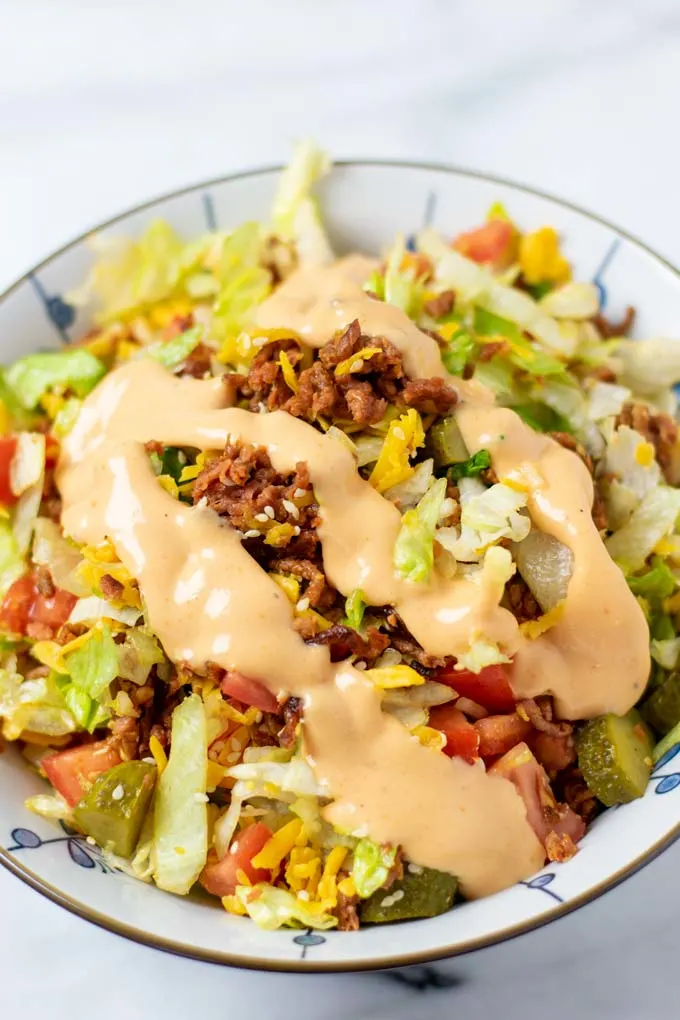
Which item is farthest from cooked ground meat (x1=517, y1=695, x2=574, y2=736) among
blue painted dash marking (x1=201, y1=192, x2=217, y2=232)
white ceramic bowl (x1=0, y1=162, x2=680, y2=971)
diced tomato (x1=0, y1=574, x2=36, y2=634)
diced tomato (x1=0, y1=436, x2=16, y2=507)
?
blue painted dash marking (x1=201, y1=192, x2=217, y2=232)

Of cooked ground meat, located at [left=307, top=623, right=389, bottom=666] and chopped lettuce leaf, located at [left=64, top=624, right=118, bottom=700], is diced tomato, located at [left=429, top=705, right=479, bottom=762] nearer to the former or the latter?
cooked ground meat, located at [left=307, top=623, right=389, bottom=666]

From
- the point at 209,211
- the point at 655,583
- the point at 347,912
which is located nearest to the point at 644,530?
the point at 655,583

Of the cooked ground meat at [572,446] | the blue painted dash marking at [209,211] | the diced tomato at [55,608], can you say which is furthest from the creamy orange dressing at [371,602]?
the blue painted dash marking at [209,211]

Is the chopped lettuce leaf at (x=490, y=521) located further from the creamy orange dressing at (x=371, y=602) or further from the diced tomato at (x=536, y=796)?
the diced tomato at (x=536, y=796)

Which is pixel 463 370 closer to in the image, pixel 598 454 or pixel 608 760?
pixel 598 454

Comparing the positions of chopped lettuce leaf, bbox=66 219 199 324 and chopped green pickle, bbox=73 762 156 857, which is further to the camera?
chopped lettuce leaf, bbox=66 219 199 324

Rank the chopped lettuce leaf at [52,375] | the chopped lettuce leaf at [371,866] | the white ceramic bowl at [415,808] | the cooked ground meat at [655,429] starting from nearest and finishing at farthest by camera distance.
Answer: the white ceramic bowl at [415,808] → the chopped lettuce leaf at [371,866] → the cooked ground meat at [655,429] → the chopped lettuce leaf at [52,375]
